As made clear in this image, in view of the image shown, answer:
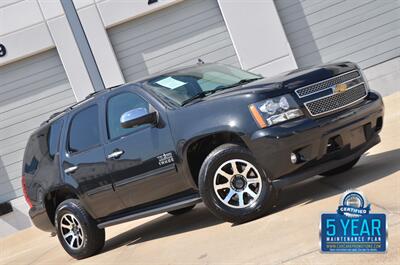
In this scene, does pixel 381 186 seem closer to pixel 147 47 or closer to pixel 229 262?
pixel 229 262

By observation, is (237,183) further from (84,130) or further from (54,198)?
(54,198)

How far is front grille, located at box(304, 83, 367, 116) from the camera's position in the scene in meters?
6.08

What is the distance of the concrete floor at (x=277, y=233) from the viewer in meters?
4.95

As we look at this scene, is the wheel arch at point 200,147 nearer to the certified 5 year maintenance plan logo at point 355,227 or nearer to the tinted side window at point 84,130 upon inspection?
the tinted side window at point 84,130

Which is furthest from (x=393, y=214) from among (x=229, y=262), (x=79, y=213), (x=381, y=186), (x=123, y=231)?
(x=123, y=231)

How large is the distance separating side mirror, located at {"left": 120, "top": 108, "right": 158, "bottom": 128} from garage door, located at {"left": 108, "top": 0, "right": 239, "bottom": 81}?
7687mm

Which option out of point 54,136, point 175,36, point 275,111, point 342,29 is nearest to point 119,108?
point 54,136

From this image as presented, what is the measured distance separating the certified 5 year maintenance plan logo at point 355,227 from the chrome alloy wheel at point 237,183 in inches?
70.3

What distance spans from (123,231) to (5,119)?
590 centimetres

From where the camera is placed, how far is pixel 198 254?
588 cm

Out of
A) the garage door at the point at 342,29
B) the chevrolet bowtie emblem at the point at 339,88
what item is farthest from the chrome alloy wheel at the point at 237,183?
the garage door at the point at 342,29

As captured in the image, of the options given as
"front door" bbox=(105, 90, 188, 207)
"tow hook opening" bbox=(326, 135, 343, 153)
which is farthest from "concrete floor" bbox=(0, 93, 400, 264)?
"front door" bbox=(105, 90, 188, 207)

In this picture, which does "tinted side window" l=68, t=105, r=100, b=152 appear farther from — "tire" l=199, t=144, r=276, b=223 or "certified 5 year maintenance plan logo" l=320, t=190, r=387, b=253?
"certified 5 year maintenance plan logo" l=320, t=190, r=387, b=253

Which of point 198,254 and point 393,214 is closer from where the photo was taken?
point 393,214
